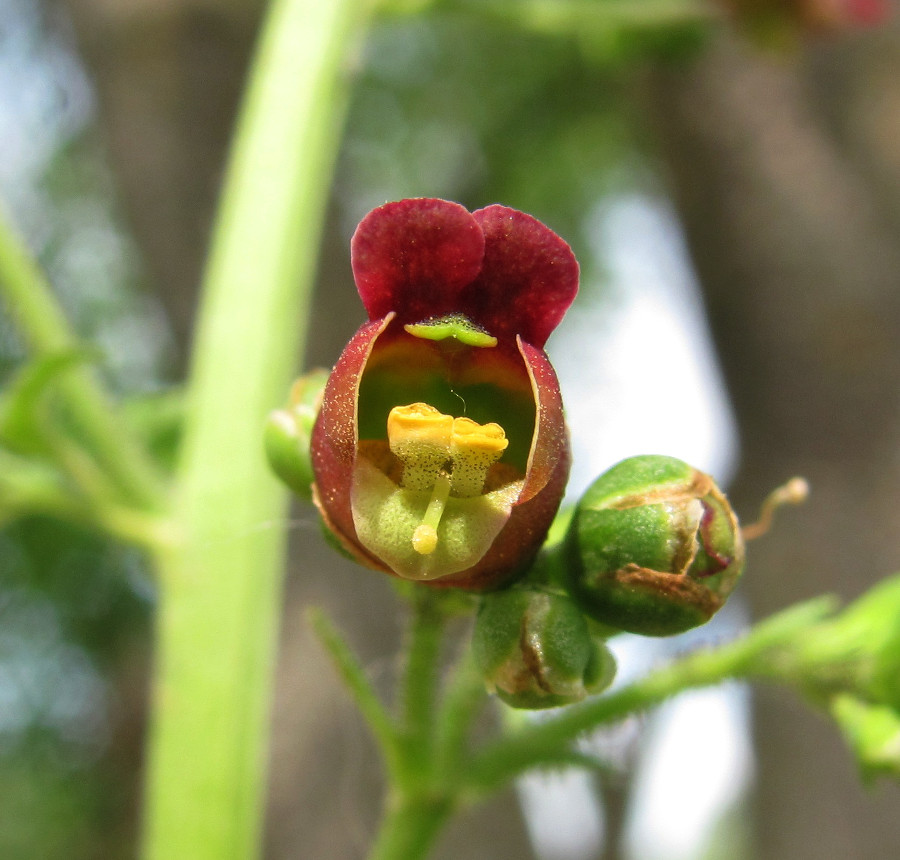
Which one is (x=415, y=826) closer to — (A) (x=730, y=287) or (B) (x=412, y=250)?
(B) (x=412, y=250)

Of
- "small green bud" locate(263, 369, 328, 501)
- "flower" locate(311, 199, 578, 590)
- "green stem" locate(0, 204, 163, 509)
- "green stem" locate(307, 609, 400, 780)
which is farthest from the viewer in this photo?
"green stem" locate(0, 204, 163, 509)

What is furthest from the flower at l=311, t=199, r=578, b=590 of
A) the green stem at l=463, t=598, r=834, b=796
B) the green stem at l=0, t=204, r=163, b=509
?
the green stem at l=0, t=204, r=163, b=509

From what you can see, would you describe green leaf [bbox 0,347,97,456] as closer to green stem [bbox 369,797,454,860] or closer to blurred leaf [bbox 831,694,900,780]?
green stem [bbox 369,797,454,860]

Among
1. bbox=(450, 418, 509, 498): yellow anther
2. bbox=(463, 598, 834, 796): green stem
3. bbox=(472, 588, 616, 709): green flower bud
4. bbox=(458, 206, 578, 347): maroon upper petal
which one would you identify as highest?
bbox=(458, 206, 578, 347): maroon upper petal

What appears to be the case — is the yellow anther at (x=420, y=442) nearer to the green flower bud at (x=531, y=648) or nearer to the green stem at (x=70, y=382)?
the green flower bud at (x=531, y=648)

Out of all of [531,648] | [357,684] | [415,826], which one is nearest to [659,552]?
[531,648]

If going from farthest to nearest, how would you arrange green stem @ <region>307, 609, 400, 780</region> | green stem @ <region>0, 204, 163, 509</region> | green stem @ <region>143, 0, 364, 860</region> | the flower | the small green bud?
green stem @ <region>0, 204, 163, 509</region>, green stem @ <region>143, 0, 364, 860</region>, green stem @ <region>307, 609, 400, 780</region>, the small green bud, the flower
